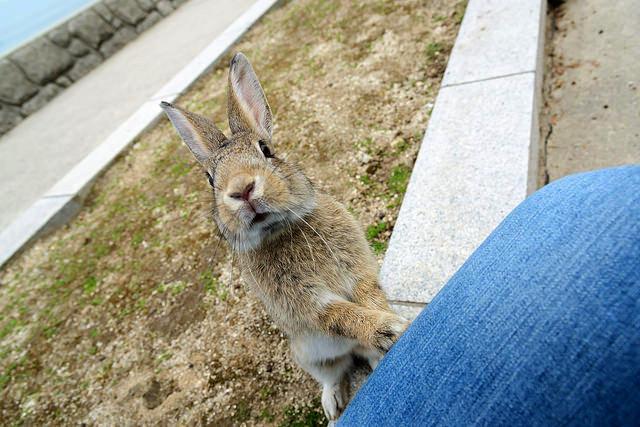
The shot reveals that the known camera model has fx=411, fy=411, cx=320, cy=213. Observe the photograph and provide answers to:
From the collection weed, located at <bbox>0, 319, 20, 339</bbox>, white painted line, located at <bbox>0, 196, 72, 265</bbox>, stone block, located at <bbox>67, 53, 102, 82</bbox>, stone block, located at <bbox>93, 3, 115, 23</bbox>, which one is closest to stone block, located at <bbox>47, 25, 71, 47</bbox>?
stone block, located at <bbox>67, 53, 102, 82</bbox>

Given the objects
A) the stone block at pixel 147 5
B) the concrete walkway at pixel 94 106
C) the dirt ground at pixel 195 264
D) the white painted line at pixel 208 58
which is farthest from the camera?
the stone block at pixel 147 5

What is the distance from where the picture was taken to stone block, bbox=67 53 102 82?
9172 millimetres

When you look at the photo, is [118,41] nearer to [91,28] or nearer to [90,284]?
[91,28]

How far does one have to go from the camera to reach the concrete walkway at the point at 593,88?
2.68 m

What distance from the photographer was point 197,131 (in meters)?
1.96

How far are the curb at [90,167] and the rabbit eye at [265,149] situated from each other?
385 cm

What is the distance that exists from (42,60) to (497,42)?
9096 millimetres

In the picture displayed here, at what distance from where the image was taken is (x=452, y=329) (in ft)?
3.82

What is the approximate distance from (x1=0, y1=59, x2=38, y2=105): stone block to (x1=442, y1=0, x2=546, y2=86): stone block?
870 centimetres

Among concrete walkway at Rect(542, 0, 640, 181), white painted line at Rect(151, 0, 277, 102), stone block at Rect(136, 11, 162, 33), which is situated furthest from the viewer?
stone block at Rect(136, 11, 162, 33)

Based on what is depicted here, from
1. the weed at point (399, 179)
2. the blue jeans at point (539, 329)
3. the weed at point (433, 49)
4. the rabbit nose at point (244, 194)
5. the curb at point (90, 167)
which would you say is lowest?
the weed at point (399, 179)

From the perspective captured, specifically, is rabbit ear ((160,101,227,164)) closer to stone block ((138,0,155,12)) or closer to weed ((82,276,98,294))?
weed ((82,276,98,294))

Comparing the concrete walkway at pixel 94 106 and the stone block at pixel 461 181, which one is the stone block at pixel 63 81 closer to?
the concrete walkway at pixel 94 106

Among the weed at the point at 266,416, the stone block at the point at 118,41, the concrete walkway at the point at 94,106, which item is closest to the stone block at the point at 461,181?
the weed at the point at 266,416
